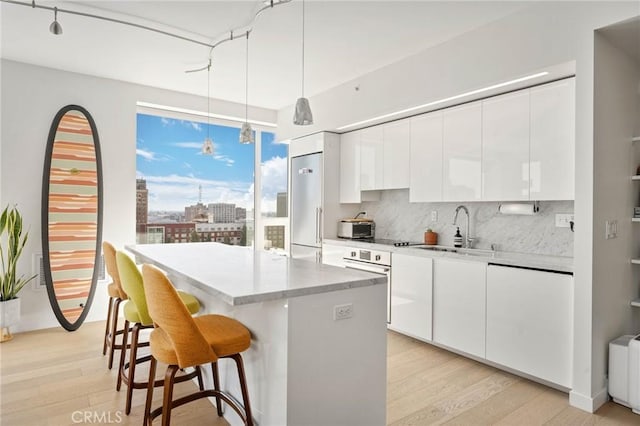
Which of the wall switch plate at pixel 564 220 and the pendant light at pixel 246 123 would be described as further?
the pendant light at pixel 246 123

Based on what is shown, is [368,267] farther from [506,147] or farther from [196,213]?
[196,213]

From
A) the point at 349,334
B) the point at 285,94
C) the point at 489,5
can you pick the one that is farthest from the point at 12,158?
the point at 489,5

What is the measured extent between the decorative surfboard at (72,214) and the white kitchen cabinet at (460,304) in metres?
3.60

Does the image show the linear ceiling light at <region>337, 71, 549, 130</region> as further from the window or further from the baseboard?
the baseboard

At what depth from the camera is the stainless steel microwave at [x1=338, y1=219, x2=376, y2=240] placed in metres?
4.68

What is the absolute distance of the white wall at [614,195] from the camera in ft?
8.22

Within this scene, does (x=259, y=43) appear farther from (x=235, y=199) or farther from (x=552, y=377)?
(x=552, y=377)

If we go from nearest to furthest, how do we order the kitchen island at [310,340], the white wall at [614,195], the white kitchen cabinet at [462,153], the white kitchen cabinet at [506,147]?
the kitchen island at [310,340] → the white wall at [614,195] → the white kitchen cabinet at [506,147] → the white kitchen cabinet at [462,153]

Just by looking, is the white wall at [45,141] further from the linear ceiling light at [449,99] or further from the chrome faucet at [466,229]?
the chrome faucet at [466,229]

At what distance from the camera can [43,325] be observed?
407 cm

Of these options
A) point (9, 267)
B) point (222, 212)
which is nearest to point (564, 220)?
point (222, 212)

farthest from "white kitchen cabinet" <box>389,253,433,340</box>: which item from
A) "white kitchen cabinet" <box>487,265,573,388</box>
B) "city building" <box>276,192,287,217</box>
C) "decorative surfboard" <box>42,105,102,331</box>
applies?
"decorative surfboard" <box>42,105,102,331</box>

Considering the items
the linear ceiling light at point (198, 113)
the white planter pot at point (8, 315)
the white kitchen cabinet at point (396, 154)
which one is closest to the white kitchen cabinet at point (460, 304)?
the white kitchen cabinet at point (396, 154)

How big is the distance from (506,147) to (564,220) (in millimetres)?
732
